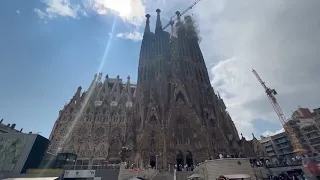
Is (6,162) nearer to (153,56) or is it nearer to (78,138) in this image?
(78,138)

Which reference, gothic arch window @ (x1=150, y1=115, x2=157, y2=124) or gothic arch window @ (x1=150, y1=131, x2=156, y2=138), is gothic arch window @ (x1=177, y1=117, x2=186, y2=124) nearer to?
gothic arch window @ (x1=150, y1=115, x2=157, y2=124)

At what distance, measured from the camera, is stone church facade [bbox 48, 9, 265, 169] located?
41.5 meters

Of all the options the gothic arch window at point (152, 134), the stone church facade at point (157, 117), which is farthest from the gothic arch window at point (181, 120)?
the gothic arch window at point (152, 134)


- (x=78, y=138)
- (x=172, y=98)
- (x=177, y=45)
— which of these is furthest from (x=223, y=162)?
(x=177, y=45)

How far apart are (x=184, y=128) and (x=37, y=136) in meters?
30.0

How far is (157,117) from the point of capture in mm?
44438

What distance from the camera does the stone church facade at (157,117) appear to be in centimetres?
4150

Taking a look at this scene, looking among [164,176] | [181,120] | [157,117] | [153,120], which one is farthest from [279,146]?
[164,176]

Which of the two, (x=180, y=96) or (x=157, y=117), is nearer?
(x=157, y=117)

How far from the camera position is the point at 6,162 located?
2839 centimetres

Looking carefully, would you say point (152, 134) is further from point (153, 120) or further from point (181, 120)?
point (181, 120)

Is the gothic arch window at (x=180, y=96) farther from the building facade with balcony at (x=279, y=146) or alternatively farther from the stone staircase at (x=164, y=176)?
the building facade with balcony at (x=279, y=146)

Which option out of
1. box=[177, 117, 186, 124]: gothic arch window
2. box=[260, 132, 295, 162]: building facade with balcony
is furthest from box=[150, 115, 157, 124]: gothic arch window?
box=[260, 132, 295, 162]: building facade with balcony

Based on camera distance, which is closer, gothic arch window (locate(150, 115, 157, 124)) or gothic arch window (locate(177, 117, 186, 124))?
gothic arch window (locate(150, 115, 157, 124))
